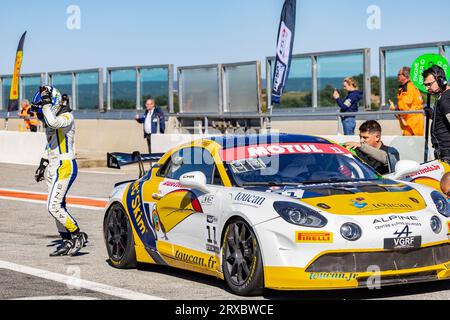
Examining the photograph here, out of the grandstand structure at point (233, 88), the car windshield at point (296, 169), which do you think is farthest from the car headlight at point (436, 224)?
the grandstand structure at point (233, 88)

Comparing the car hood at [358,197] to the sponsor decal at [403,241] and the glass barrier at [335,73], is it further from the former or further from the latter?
the glass barrier at [335,73]

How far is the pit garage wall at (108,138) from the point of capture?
22094 mm

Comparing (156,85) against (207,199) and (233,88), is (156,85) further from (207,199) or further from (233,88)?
(207,199)

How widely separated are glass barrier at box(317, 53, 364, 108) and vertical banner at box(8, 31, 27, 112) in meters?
12.7

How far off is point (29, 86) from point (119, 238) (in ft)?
82.9

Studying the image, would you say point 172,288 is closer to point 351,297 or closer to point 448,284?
point 351,297

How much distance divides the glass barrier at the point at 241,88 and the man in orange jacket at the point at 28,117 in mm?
8629

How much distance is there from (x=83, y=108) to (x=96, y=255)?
2193 centimetres

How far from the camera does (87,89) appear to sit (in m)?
31.5

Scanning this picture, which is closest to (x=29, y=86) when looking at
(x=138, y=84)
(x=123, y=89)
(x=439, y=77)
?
(x=123, y=89)

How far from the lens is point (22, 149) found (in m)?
28.0

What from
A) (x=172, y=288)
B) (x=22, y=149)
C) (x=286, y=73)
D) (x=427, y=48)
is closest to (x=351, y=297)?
(x=172, y=288)

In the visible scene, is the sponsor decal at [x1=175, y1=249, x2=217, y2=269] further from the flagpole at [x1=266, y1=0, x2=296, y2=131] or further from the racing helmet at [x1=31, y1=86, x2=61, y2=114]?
the flagpole at [x1=266, y1=0, x2=296, y2=131]

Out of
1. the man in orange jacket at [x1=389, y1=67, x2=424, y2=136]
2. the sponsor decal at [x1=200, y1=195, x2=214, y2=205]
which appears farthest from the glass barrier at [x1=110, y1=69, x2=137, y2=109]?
the sponsor decal at [x1=200, y1=195, x2=214, y2=205]
